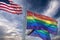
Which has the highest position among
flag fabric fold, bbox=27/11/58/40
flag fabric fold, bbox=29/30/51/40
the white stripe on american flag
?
the white stripe on american flag

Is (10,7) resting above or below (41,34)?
above

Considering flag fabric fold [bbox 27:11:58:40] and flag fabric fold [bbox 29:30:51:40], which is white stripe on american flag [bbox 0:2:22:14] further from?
flag fabric fold [bbox 29:30:51:40]

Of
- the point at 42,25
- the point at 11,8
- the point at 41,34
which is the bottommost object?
the point at 41,34

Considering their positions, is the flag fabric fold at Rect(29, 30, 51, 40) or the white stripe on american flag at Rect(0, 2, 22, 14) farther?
the flag fabric fold at Rect(29, 30, 51, 40)

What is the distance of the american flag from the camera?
13.6 ft

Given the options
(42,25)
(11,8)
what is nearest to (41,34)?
(42,25)

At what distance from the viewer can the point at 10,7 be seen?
4.17 m

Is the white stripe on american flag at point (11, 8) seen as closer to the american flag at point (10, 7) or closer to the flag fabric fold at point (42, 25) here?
the american flag at point (10, 7)

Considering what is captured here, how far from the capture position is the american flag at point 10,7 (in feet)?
13.6

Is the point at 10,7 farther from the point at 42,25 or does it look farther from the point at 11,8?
the point at 42,25

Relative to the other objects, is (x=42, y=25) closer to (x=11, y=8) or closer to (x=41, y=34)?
(x=41, y=34)

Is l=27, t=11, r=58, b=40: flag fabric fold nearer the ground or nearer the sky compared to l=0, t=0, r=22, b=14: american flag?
nearer the ground

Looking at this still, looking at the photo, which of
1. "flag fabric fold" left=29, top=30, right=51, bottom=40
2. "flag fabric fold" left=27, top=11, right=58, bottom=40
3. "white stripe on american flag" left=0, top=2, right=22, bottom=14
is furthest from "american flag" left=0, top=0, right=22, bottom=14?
"flag fabric fold" left=29, top=30, right=51, bottom=40

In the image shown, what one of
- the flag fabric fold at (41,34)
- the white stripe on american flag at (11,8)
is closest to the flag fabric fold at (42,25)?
the flag fabric fold at (41,34)
